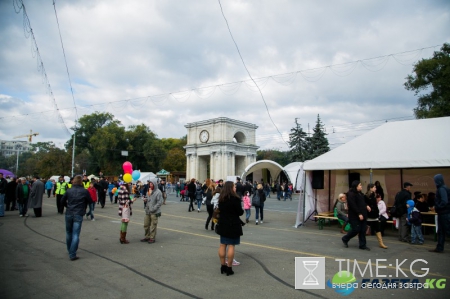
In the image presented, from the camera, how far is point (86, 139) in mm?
71062

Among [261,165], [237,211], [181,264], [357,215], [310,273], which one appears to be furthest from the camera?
[261,165]

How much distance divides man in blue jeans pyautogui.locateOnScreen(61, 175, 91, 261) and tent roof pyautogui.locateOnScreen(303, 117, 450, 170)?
334 inches

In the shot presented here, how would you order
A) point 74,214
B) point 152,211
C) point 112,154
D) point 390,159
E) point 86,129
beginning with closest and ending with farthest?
point 74,214
point 152,211
point 390,159
point 112,154
point 86,129

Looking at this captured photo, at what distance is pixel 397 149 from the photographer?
430 inches

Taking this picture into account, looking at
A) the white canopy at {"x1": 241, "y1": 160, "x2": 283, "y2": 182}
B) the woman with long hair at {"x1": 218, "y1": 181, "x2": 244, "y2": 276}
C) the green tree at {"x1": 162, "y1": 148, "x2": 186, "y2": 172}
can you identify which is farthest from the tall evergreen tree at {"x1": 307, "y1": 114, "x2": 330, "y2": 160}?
the woman with long hair at {"x1": 218, "y1": 181, "x2": 244, "y2": 276}

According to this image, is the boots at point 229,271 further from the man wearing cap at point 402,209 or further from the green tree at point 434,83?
the green tree at point 434,83

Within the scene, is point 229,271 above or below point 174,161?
below

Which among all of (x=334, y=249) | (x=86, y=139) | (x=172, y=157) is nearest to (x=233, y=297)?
(x=334, y=249)

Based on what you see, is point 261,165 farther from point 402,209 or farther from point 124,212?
point 124,212

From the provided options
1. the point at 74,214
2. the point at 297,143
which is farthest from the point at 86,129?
the point at 74,214

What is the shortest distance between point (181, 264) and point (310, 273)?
8.70 ft

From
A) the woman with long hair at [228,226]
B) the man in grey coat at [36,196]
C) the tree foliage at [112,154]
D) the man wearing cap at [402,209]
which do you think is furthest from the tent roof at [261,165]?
the tree foliage at [112,154]

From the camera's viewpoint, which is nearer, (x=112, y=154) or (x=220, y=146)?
(x=220, y=146)

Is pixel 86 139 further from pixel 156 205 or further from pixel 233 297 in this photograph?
pixel 233 297
